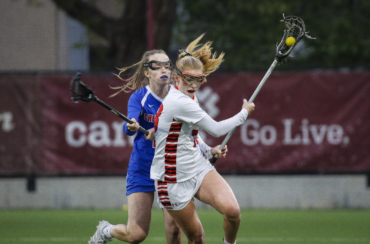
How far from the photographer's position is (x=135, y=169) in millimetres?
6230

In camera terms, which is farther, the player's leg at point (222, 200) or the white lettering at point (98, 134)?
the white lettering at point (98, 134)

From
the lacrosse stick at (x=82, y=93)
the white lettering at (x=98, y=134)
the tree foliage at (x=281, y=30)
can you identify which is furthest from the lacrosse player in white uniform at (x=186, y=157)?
the tree foliage at (x=281, y=30)

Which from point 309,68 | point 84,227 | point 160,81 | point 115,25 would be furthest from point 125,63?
point 160,81

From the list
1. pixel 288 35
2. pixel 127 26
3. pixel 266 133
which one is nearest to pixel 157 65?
pixel 288 35

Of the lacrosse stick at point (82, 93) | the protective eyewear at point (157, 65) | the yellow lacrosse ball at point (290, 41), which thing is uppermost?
the yellow lacrosse ball at point (290, 41)

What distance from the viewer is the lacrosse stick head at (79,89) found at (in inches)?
221

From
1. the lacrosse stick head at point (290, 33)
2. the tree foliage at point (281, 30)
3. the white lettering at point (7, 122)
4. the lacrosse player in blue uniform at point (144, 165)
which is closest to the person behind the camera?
the lacrosse stick head at point (290, 33)

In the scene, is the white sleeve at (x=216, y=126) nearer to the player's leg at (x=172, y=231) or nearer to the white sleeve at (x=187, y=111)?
the white sleeve at (x=187, y=111)

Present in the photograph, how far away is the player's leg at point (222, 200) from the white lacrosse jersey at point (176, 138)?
0.17 meters

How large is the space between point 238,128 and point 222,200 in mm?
6240

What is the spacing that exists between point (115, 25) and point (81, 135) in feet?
12.0

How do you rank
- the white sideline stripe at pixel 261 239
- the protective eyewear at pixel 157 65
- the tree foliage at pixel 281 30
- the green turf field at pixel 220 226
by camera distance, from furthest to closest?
1. the tree foliage at pixel 281 30
2. the green turf field at pixel 220 226
3. the white sideline stripe at pixel 261 239
4. the protective eyewear at pixel 157 65

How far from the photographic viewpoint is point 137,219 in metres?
6.11

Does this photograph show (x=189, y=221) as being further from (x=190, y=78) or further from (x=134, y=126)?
(x=190, y=78)
